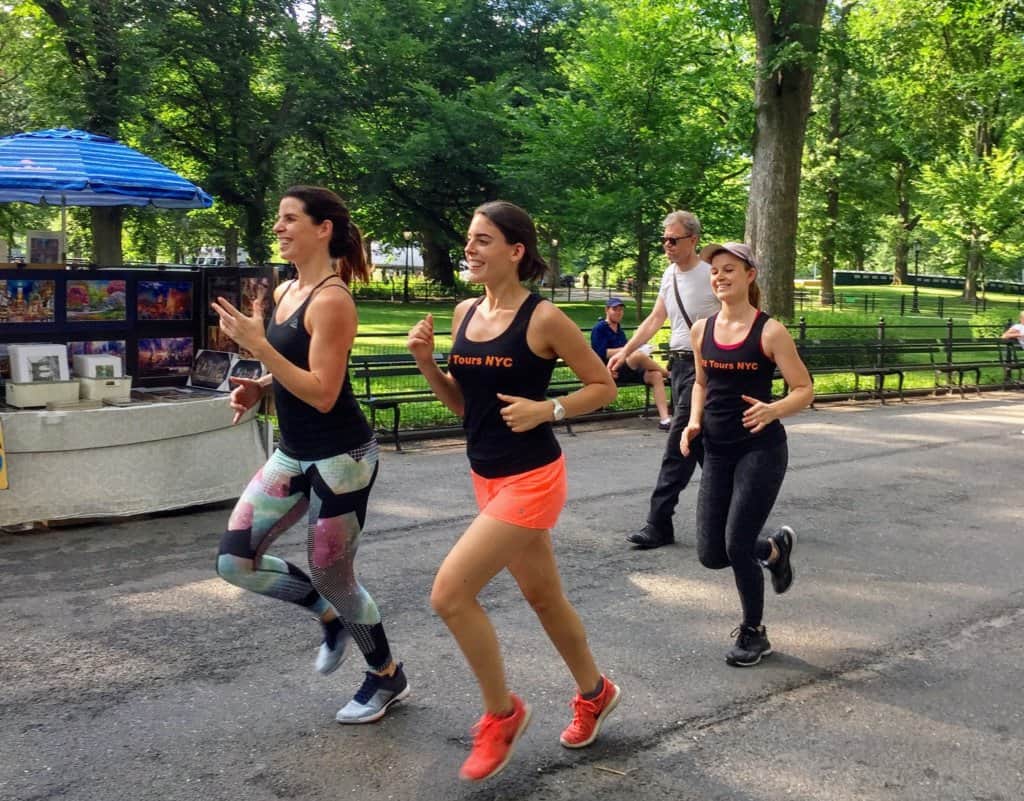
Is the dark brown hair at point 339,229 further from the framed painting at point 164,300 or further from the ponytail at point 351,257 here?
the framed painting at point 164,300

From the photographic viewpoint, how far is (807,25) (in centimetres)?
1680

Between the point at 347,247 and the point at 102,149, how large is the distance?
5.39 metres

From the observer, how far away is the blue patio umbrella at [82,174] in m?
7.54

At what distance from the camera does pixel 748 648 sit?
15.1 ft

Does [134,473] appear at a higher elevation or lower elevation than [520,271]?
lower

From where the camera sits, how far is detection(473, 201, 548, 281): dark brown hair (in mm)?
3375

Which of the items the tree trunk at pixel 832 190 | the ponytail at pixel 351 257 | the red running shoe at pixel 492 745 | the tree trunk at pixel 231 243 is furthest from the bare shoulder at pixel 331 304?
the tree trunk at pixel 832 190

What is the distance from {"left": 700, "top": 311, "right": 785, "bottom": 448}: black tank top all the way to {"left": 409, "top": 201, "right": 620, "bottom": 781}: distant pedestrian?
125 cm

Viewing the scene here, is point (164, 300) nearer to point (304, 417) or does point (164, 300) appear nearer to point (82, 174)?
point (82, 174)

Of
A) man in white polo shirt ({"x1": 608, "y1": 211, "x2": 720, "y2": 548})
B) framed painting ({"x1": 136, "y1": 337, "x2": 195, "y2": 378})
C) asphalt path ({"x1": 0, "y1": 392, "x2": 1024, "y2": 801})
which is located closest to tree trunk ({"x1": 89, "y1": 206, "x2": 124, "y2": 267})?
framed painting ({"x1": 136, "y1": 337, "x2": 195, "y2": 378})

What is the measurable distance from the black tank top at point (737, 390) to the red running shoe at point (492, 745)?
175cm

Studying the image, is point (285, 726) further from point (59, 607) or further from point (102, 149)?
point (102, 149)

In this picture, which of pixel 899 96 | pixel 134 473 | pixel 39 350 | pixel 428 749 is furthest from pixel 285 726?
pixel 899 96

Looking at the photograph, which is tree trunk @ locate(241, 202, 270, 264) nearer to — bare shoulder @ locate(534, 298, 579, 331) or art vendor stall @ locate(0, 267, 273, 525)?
art vendor stall @ locate(0, 267, 273, 525)
